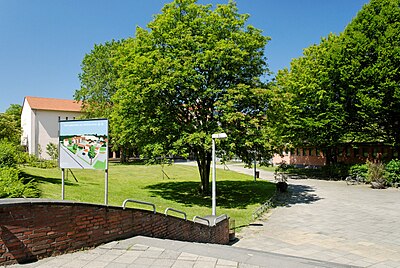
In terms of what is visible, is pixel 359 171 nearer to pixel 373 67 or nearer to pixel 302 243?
pixel 373 67

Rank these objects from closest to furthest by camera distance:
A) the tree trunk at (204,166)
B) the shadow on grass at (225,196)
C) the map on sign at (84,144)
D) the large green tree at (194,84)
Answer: the map on sign at (84,144)
the large green tree at (194,84)
the shadow on grass at (225,196)
the tree trunk at (204,166)

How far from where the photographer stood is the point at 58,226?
531 cm

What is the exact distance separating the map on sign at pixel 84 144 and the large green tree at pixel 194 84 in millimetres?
8386

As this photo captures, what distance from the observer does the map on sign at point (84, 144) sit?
7.54m

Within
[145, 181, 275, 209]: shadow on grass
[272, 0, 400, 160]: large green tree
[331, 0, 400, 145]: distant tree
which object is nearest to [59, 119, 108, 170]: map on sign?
[145, 181, 275, 209]: shadow on grass

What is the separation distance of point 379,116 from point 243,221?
66.4 ft

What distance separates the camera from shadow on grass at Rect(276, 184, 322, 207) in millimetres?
19734

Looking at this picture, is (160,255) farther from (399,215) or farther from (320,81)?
(320,81)

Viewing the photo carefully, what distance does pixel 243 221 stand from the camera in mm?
14531

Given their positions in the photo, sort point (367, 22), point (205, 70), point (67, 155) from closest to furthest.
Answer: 1. point (67, 155)
2. point (205, 70)
3. point (367, 22)

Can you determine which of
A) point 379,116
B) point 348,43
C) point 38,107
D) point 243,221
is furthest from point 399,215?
point 38,107

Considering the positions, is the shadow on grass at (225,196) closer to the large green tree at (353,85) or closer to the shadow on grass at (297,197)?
the shadow on grass at (297,197)

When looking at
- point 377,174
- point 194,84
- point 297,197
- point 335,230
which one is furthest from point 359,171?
point 194,84

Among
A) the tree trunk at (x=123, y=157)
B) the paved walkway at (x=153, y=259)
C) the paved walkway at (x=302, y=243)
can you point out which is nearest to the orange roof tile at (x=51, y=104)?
the tree trunk at (x=123, y=157)
